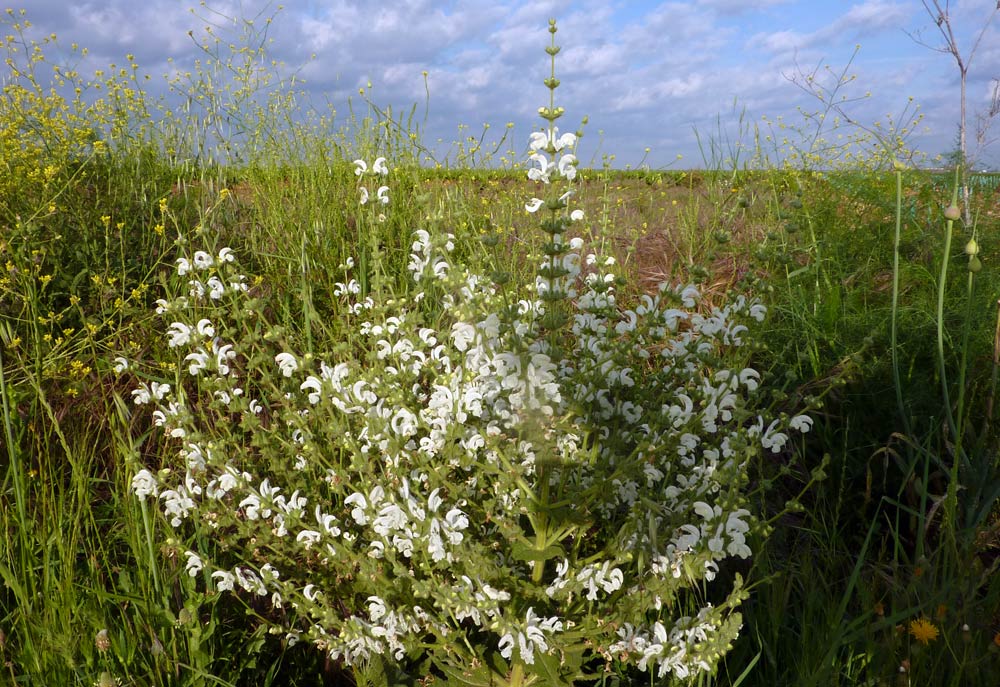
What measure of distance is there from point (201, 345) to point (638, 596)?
4.76 ft

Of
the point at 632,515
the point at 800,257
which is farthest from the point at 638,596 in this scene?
the point at 800,257

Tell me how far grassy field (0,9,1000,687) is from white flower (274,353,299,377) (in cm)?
5

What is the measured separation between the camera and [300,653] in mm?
2352

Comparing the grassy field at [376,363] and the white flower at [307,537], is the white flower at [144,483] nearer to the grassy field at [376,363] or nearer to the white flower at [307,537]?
the grassy field at [376,363]

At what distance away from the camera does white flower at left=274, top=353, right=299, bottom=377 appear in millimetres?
2160

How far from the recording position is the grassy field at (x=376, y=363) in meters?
2.05

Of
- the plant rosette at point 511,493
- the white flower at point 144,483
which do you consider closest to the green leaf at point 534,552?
the plant rosette at point 511,493

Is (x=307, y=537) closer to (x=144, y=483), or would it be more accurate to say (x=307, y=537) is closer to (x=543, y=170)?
(x=144, y=483)

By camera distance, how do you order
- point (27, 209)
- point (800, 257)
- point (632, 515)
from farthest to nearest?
point (800, 257) < point (27, 209) < point (632, 515)

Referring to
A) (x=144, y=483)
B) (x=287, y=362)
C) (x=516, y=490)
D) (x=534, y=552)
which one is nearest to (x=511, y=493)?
(x=516, y=490)

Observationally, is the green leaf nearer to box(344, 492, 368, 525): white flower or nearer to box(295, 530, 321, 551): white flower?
box(344, 492, 368, 525): white flower

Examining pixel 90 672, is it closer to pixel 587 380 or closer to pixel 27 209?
pixel 587 380

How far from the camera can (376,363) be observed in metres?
2.12

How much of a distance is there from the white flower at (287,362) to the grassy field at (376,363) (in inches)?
1.8
